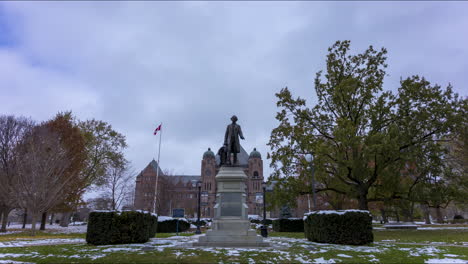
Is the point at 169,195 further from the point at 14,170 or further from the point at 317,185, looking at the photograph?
the point at 317,185

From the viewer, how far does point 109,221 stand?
12836 millimetres

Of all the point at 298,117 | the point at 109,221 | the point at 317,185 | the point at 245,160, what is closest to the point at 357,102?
the point at 298,117

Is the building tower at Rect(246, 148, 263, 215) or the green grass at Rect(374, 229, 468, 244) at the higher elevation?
the building tower at Rect(246, 148, 263, 215)

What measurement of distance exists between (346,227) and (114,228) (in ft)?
36.0

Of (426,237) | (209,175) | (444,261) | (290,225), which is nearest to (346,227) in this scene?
(444,261)

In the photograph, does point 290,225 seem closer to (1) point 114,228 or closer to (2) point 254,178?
(1) point 114,228

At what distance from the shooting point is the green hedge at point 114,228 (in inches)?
498

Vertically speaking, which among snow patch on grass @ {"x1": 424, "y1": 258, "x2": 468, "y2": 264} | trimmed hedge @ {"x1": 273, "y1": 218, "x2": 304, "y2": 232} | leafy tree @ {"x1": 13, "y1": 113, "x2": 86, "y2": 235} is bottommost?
trimmed hedge @ {"x1": 273, "y1": 218, "x2": 304, "y2": 232}

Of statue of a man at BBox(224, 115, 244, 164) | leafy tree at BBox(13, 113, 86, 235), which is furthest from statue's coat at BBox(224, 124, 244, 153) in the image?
leafy tree at BBox(13, 113, 86, 235)

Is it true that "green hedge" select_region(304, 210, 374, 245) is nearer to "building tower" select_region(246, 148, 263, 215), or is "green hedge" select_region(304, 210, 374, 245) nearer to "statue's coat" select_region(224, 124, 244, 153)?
"statue's coat" select_region(224, 124, 244, 153)

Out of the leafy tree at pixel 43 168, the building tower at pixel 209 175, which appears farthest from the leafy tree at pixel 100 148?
the building tower at pixel 209 175

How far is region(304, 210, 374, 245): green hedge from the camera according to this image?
1265 cm

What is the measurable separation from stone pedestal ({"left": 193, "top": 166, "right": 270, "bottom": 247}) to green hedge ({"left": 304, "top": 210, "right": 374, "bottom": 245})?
139 inches

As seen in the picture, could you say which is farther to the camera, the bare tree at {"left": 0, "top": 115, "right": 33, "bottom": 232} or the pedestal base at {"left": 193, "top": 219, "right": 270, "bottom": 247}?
the bare tree at {"left": 0, "top": 115, "right": 33, "bottom": 232}
